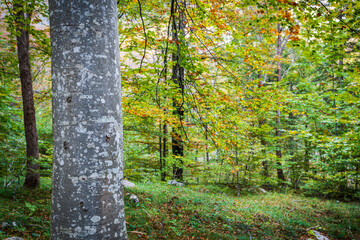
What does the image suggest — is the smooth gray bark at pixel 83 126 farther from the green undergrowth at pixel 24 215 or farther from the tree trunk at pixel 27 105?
the tree trunk at pixel 27 105

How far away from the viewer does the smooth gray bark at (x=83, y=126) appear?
137cm

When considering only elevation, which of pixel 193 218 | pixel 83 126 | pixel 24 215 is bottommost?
pixel 193 218

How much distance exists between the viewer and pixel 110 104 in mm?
1482

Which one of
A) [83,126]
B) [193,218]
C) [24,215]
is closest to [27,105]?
[24,215]

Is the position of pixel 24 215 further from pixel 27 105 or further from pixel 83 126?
pixel 83 126

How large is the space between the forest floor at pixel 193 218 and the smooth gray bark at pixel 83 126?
1839 millimetres

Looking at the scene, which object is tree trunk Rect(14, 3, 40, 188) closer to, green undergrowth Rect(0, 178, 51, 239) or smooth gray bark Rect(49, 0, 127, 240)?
green undergrowth Rect(0, 178, 51, 239)

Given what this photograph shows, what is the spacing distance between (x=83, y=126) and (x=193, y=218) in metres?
4.36

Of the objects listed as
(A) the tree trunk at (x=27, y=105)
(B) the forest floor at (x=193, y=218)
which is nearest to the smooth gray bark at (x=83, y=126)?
(B) the forest floor at (x=193, y=218)

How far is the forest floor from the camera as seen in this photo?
10.8 feet

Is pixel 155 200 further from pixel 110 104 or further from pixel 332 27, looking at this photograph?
pixel 332 27

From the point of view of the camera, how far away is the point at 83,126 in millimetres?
1383

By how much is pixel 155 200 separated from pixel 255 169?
6620 mm

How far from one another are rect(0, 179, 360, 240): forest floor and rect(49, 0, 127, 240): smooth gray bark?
6.03ft
